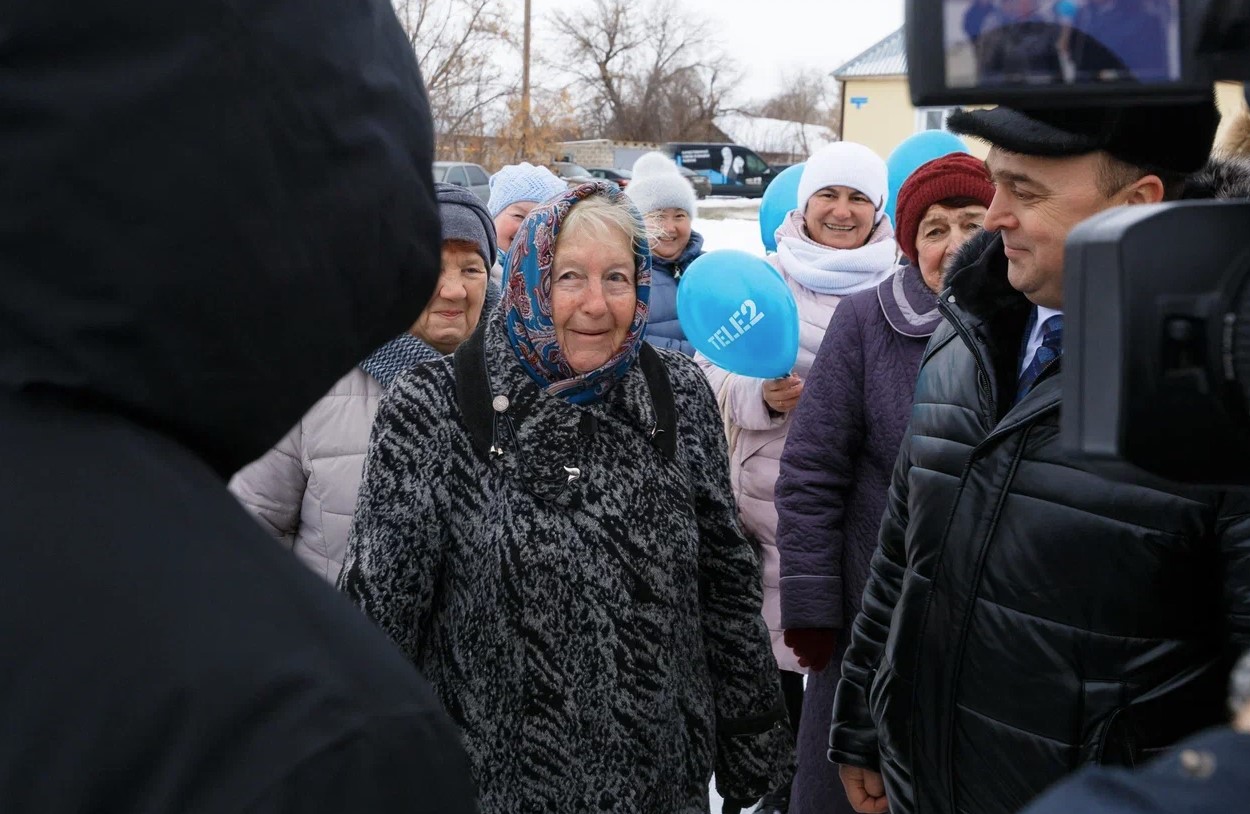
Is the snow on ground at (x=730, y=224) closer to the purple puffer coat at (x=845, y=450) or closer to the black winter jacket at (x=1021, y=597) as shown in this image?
the purple puffer coat at (x=845, y=450)

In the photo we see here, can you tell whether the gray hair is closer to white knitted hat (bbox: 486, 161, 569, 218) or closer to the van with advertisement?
white knitted hat (bbox: 486, 161, 569, 218)

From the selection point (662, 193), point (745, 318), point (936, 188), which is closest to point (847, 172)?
point (936, 188)

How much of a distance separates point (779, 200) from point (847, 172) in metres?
1.74

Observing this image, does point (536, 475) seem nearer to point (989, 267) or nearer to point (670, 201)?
point (989, 267)

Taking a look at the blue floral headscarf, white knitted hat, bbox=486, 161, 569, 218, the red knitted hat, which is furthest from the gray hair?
white knitted hat, bbox=486, 161, 569, 218

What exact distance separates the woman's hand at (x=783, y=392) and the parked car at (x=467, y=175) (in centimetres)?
1462

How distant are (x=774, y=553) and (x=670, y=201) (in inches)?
92.1

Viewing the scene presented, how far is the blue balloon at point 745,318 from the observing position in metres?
3.30

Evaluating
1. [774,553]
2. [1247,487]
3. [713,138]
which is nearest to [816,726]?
[774,553]

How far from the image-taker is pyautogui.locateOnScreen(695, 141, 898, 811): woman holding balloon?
3482mm

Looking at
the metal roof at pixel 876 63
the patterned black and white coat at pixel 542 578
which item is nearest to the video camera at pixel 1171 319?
the patterned black and white coat at pixel 542 578

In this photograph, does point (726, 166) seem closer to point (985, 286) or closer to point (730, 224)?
point (730, 224)

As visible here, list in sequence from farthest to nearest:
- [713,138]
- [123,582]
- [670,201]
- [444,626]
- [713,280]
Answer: [713,138] < [670,201] < [713,280] < [444,626] < [123,582]

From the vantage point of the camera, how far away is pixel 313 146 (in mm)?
784
